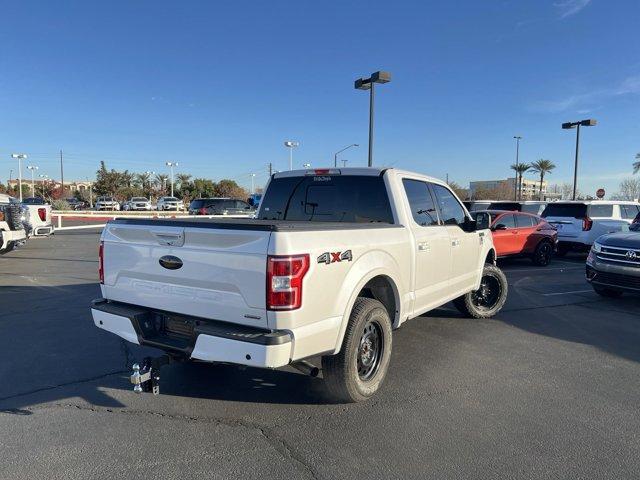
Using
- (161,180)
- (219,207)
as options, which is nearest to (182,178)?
(161,180)

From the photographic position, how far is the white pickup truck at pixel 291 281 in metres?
3.22

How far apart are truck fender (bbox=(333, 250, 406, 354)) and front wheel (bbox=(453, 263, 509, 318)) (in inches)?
106

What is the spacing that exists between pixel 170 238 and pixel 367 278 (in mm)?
1603

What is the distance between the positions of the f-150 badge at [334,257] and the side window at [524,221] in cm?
1026

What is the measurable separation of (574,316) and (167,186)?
76340 millimetres

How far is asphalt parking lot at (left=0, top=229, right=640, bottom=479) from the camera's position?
3143mm

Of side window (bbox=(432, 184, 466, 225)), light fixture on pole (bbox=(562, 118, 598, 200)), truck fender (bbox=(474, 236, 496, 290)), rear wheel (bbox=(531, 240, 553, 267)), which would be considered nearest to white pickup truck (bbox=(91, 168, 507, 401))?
side window (bbox=(432, 184, 466, 225))

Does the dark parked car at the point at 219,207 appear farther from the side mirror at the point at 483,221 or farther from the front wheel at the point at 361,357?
the front wheel at the point at 361,357

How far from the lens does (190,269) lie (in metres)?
3.55

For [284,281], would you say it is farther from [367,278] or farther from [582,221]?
[582,221]

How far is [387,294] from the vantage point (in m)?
4.55

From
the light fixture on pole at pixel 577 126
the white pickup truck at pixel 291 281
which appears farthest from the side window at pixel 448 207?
the light fixture on pole at pixel 577 126

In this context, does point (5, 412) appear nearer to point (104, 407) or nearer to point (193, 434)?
point (104, 407)

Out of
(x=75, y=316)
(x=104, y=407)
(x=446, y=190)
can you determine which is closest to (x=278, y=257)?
(x=104, y=407)
